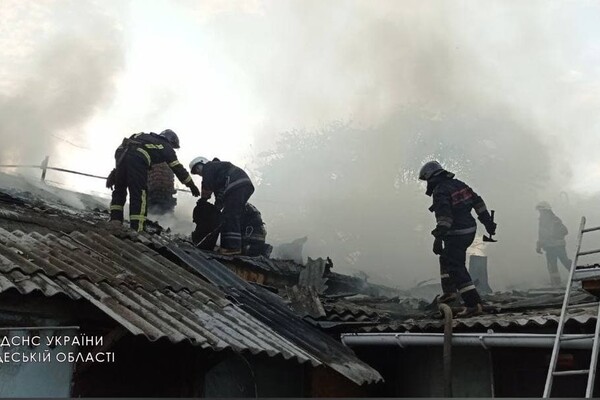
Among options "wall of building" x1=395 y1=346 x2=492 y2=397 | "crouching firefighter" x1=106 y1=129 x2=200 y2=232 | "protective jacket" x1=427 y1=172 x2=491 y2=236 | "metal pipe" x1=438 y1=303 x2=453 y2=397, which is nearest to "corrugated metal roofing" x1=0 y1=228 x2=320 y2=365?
"metal pipe" x1=438 y1=303 x2=453 y2=397

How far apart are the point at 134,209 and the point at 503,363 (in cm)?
489

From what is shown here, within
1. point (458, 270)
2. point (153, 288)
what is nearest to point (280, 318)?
point (153, 288)

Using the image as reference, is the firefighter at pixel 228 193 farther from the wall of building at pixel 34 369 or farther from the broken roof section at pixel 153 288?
the wall of building at pixel 34 369

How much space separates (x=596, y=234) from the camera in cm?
1794

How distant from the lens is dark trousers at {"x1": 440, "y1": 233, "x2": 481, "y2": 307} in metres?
6.26

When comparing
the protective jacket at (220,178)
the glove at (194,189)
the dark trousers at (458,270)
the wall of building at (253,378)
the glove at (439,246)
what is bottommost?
the wall of building at (253,378)

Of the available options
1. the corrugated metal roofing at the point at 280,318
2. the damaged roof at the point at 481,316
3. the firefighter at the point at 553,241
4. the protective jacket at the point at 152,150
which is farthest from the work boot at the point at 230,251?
the firefighter at the point at 553,241

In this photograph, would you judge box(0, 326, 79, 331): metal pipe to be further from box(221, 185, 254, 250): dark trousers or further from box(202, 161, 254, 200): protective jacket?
box(202, 161, 254, 200): protective jacket

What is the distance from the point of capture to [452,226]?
22.3 feet

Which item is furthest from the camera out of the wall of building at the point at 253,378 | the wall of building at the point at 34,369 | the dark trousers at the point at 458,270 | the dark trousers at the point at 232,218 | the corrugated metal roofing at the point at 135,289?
the dark trousers at the point at 232,218

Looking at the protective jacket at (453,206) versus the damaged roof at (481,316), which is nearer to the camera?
the damaged roof at (481,316)

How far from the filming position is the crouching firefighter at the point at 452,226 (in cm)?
651

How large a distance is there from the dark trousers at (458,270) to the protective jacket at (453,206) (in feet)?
0.33

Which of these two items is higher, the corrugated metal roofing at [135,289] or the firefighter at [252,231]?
the firefighter at [252,231]
